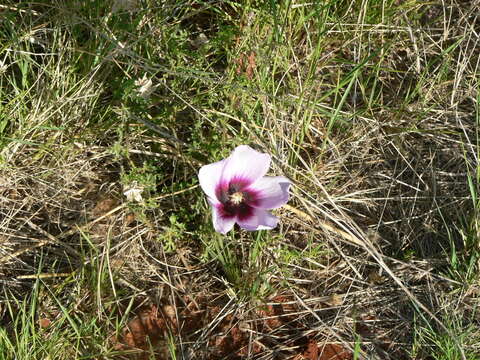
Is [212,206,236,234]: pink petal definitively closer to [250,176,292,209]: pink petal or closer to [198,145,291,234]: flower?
[198,145,291,234]: flower

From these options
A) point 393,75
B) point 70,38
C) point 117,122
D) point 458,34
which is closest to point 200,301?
point 117,122

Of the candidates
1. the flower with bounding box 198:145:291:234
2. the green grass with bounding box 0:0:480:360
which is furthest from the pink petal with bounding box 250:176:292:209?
the green grass with bounding box 0:0:480:360

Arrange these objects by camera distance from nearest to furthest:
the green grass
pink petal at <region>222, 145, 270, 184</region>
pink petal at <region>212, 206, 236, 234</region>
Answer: pink petal at <region>212, 206, 236, 234</region>, pink petal at <region>222, 145, 270, 184</region>, the green grass

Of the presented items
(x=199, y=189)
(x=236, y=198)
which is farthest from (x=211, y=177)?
(x=199, y=189)

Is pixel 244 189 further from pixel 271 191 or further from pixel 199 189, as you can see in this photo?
pixel 199 189

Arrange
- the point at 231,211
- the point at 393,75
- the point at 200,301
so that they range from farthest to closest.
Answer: the point at 393,75, the point at 200,301, the point at 231,211

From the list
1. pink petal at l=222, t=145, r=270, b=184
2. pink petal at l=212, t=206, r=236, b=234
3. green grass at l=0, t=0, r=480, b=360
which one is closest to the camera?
pink petal at l=212, t=206, r=236, b=234

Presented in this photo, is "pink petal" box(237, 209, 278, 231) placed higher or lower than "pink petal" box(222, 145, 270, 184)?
lower

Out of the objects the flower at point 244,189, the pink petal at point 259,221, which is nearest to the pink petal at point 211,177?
the flower at point 244,189

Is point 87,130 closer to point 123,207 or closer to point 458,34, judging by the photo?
point 123,207
